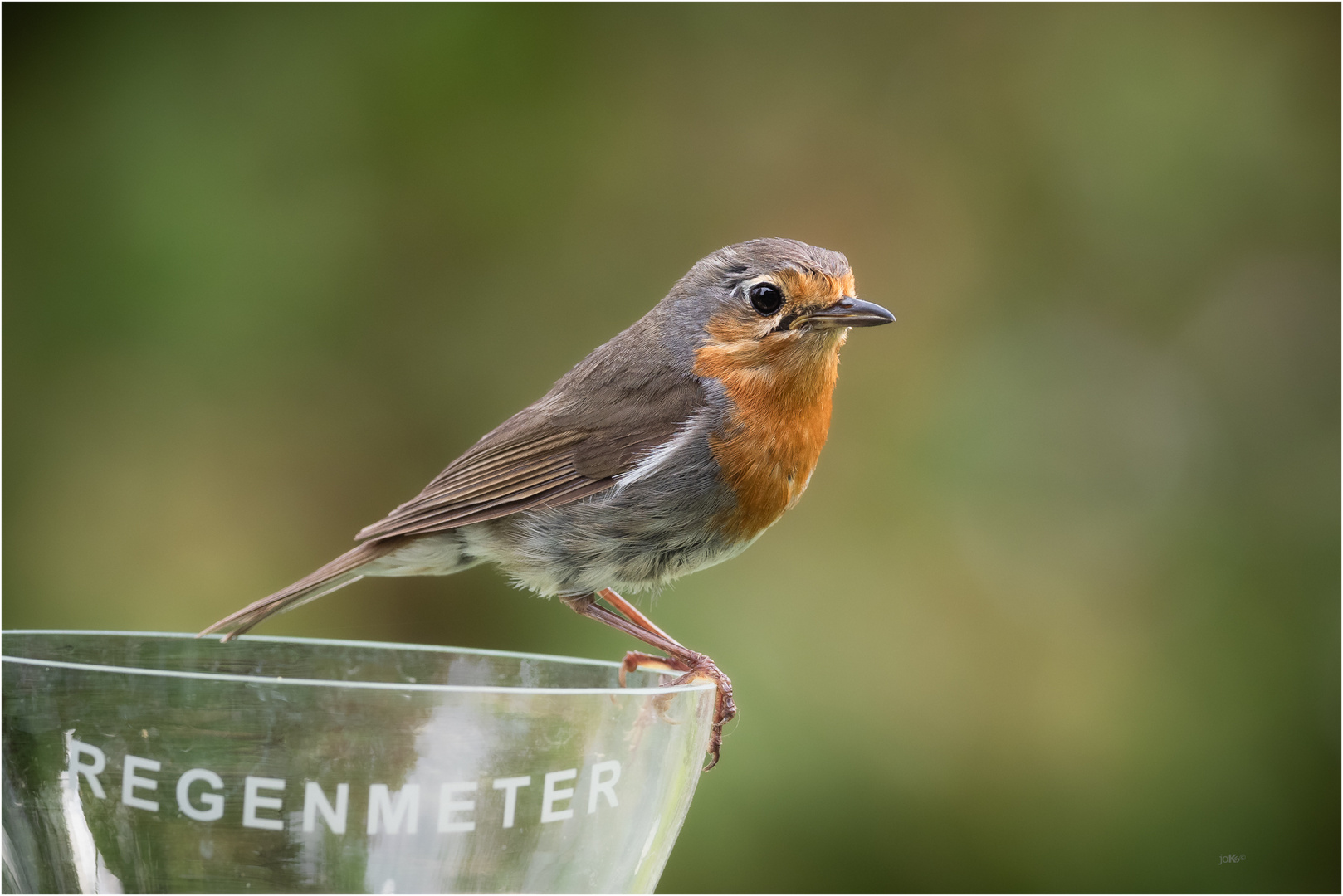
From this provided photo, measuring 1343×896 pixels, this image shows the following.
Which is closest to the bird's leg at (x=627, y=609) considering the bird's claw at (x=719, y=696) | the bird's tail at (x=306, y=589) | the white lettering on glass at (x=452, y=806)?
the bird's claw at (x=719, y=696)

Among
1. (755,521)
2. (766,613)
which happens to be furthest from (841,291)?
(766,613)

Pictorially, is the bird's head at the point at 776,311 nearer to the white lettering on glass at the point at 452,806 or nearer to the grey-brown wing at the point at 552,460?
the grey-brown wing at the point at 552,460

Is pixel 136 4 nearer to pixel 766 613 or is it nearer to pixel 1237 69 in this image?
pixel 766 613

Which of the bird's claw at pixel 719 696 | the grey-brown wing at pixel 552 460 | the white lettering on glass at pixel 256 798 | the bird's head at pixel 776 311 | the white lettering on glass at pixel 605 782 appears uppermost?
the bird's head at pixel 776 311

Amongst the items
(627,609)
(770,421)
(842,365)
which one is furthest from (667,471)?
(842,365)

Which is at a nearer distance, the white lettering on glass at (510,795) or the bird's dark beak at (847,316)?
the white lettering on glass at (510,795)

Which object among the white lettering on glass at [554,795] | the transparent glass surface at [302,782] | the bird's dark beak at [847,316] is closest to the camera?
the transparent glass surface at [302,782]

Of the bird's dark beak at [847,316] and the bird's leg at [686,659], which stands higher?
the bird's dark beak at [847,316]

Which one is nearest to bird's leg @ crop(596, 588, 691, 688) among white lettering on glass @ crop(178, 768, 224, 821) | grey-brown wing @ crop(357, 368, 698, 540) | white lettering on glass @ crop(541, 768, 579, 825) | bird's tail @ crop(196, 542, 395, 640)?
grey-brown wing @ crop(357, 368, 698, 540)
